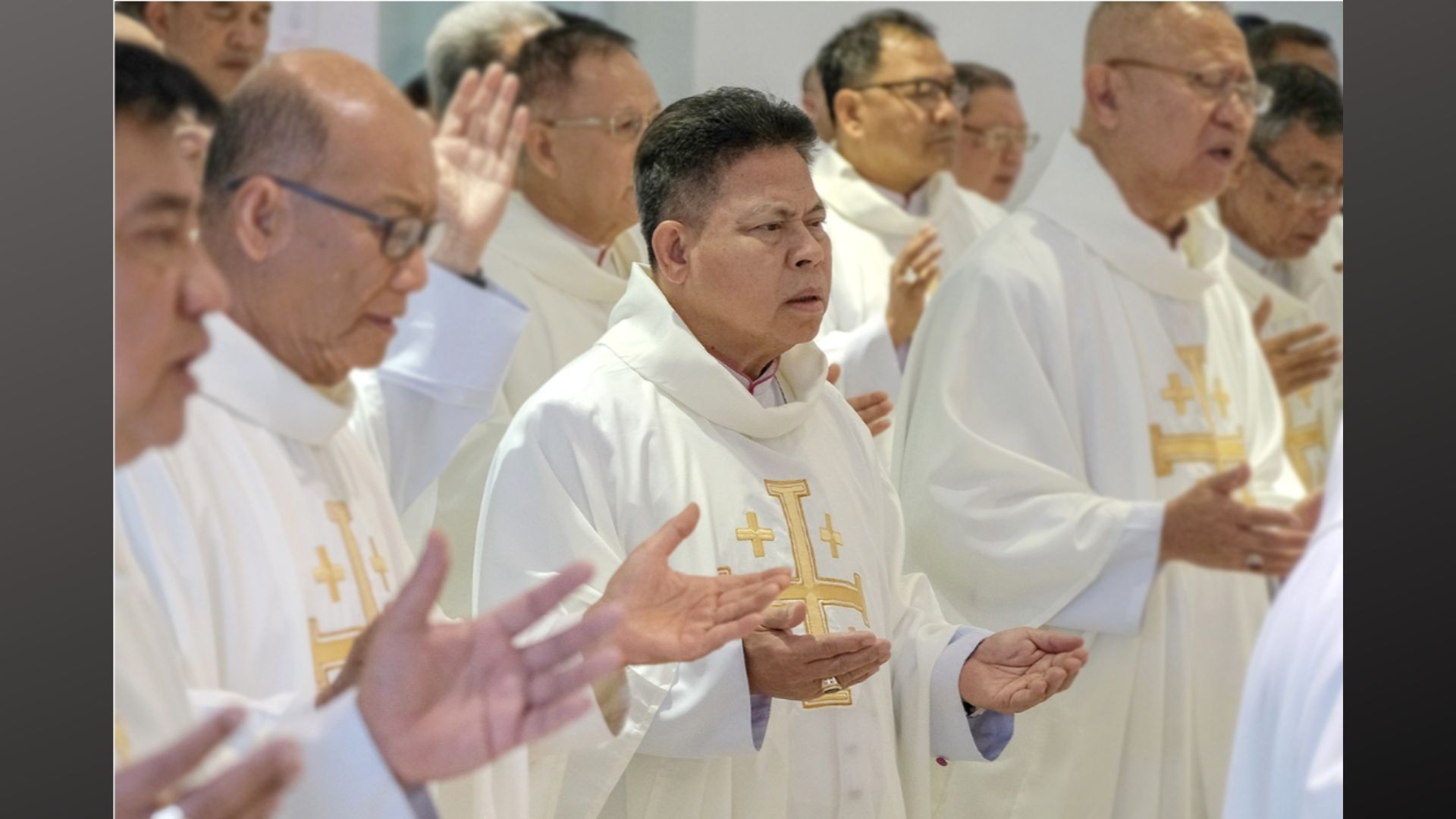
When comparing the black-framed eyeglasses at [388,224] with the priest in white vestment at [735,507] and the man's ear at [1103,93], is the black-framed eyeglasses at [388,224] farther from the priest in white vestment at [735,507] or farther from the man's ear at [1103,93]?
the man's ear at [1103,93]

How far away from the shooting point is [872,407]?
405cm

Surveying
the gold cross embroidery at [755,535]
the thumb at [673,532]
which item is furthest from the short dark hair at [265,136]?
the gold cross embroidery at [755,535]

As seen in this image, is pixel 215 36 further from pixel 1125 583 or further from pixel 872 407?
pixel 1125 583

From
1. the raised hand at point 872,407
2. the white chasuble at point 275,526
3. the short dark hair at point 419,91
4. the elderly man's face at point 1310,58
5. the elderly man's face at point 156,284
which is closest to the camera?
the white chasuble at point 275,526

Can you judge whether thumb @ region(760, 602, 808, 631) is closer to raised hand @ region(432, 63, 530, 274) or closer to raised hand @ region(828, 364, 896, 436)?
raised hand @ region(828, 364, 896, 436)

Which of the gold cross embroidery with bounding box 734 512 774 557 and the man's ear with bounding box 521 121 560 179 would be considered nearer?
the gold cross embroidery with bounding box 734 512 774 557

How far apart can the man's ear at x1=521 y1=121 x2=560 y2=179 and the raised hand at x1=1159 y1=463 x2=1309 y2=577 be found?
4.97 ft

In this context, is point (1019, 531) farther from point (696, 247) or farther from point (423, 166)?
point (423, 166)

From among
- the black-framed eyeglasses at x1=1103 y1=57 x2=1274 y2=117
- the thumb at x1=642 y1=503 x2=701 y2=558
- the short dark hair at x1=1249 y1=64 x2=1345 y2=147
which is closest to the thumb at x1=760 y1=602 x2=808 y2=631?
the thumb at x1=642 y1=503 x2=701 y2=558

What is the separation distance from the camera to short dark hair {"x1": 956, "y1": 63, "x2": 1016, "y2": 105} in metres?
4.33

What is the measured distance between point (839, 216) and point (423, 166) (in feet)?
3.74

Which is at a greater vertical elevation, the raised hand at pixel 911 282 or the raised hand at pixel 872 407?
the raised hand at pixel 911 282

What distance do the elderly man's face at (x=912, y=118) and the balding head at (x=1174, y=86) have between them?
1.03ft

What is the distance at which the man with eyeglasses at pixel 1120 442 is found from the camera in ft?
13.8
